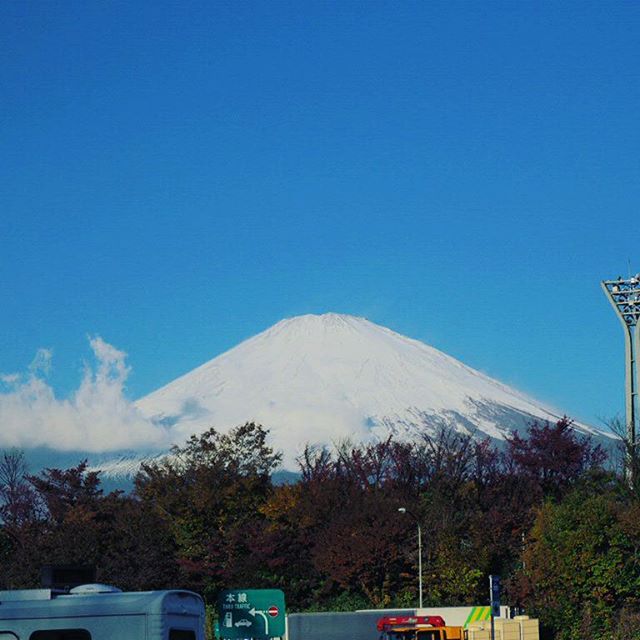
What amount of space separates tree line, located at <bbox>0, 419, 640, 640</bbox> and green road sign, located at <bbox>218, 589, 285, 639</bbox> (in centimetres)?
3146

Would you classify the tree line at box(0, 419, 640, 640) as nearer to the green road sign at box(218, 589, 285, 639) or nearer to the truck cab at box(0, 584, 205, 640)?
the green road sign at box(218, 589, 285, 639)

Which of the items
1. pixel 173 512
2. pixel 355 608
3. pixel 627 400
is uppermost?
pixel 627 400

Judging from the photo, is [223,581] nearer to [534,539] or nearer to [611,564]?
[534,539]

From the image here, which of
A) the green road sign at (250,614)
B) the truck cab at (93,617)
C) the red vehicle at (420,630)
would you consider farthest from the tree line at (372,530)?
the truck cab at (93,617)

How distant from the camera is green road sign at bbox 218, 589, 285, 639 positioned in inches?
823

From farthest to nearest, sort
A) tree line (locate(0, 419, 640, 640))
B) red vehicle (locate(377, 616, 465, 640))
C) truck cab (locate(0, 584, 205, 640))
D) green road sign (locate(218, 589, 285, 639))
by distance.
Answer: tree line (locate(0, 419, 640, 640)) < red vehicle (locate(377, 616, 465, 640)) < green road sign (locate(218, 589, 285, 639)) < truck cab (locate(0, 584, 205, 640))

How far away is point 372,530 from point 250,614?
140 feet

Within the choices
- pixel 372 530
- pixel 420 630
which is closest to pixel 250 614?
pixel 420 630

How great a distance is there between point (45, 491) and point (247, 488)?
1591 cm

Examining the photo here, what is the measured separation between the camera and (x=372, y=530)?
63.0m

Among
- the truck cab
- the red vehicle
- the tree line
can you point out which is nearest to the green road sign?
the truck cab

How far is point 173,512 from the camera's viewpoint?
72.1 meters

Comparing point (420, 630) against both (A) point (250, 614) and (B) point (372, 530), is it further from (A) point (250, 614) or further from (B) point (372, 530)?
(B) point (372, 530)

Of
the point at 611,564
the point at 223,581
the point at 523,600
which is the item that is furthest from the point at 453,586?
the point at 223,581
